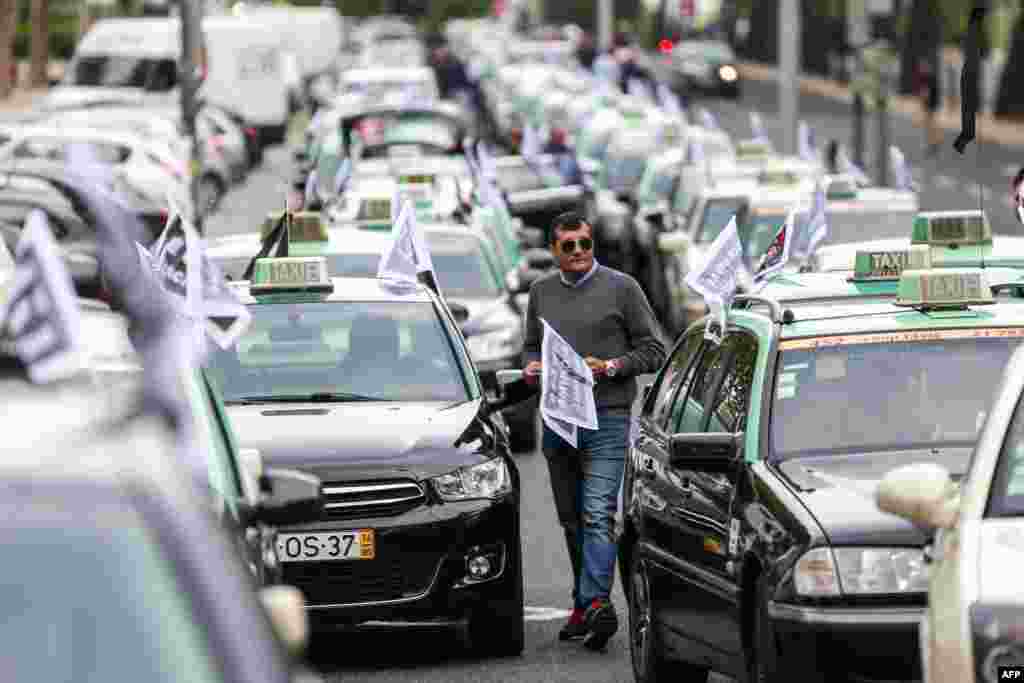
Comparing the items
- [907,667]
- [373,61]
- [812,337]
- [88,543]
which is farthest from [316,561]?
[373,61]

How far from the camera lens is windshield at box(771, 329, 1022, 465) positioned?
912cm

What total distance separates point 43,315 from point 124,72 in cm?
4609

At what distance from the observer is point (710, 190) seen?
26312 mm

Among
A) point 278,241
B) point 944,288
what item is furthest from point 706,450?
point 278,241

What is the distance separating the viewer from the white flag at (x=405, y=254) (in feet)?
44.9

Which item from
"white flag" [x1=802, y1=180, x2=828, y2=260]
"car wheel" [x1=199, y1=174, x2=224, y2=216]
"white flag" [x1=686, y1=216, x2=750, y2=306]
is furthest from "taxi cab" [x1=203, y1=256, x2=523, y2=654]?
"car wheel" [x1=199, y1=174, x2=224, y2=216]

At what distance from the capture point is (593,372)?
1171cm

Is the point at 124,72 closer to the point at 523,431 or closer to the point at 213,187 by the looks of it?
the point at 213,187

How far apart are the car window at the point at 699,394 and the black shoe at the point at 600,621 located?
116cm

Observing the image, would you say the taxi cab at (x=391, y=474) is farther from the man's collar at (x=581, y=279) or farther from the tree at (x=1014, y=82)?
the tree at (x=1014, y=82)

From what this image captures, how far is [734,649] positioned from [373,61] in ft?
236

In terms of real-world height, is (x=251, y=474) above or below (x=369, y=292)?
above

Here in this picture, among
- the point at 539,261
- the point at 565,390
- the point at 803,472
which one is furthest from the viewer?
the point at 539,261

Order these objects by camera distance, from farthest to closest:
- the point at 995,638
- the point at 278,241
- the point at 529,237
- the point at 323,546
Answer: the point at 529,237 < the point at 278,241 < the point at 323,546 < the point at 995,638
